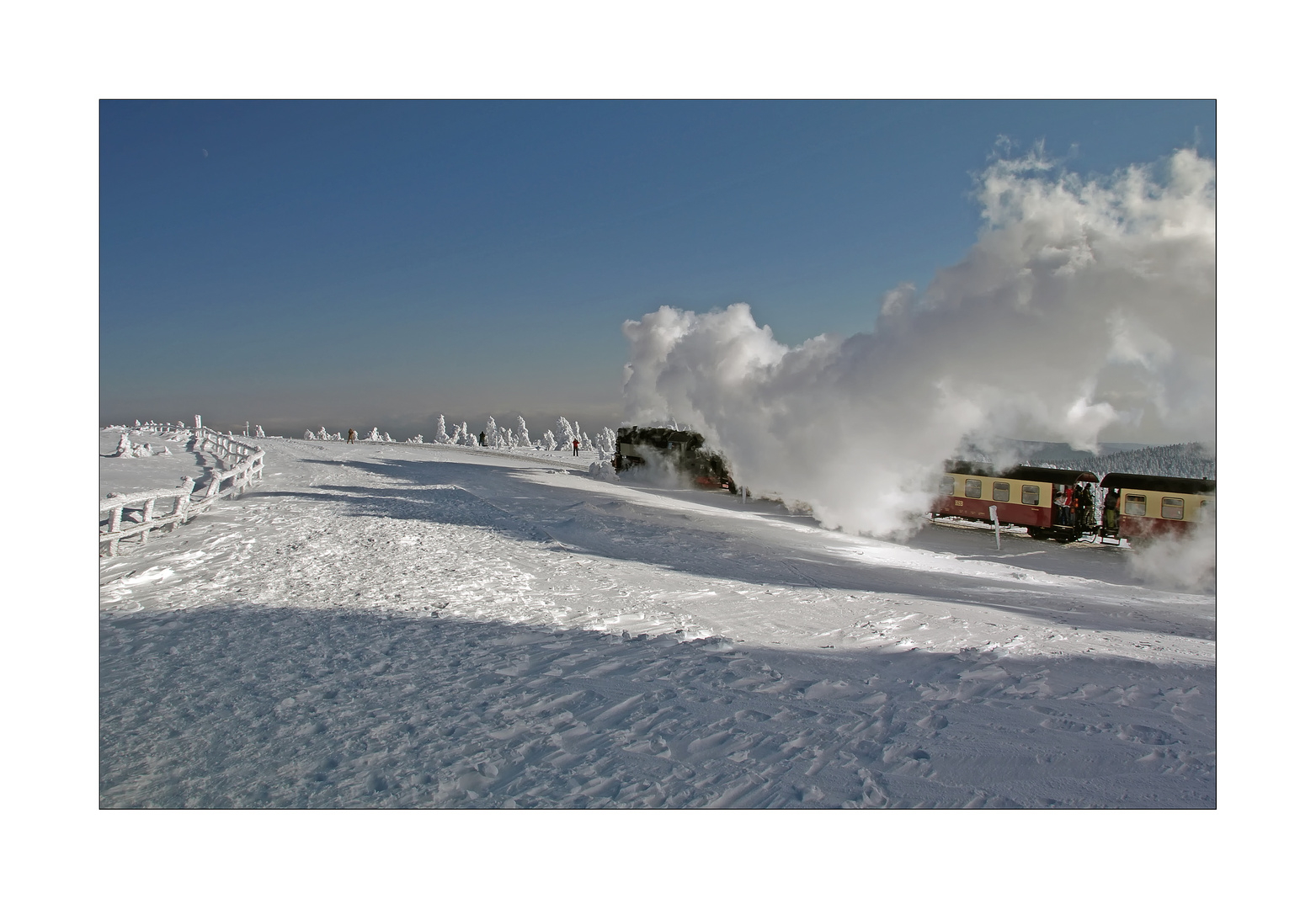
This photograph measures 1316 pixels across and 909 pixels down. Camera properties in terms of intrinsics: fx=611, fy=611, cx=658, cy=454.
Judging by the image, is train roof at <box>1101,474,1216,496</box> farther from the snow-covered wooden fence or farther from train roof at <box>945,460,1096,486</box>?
the snow-covered wooden fence

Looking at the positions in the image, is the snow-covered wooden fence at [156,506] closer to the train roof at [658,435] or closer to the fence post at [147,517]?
the fence post at [147,517]

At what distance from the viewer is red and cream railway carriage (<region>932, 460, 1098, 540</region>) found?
20.8m

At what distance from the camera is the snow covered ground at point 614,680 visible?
4.40 metres

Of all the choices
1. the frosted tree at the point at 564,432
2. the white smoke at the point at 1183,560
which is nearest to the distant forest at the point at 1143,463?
the white smoke at the point at 1183,560

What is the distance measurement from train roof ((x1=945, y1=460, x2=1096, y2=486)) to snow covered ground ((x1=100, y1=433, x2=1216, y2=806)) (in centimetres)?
861

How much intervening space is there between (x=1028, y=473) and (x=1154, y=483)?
345 centimetres

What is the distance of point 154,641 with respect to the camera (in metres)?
6.62

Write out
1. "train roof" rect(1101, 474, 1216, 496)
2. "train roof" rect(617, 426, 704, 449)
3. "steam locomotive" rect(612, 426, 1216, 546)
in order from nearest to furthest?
"train roof" rect(1101, 474, 1216, 496)
"steam locomotive" rect(612, 426, 1216, 546)
"train roof" rect(617, 426, 704, 449)

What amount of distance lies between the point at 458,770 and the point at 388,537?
917 cm

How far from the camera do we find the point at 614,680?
236 inches

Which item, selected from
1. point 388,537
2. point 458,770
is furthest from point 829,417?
point 458,770

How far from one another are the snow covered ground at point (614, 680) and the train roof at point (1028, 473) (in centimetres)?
861

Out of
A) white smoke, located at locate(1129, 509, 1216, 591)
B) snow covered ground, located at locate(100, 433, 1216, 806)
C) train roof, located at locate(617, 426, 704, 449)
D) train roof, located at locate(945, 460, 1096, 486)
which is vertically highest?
train roof, located at locate(617, 426, 704, 449)

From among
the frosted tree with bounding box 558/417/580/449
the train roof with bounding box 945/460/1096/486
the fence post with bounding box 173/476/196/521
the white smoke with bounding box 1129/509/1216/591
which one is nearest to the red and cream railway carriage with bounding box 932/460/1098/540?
the train roof with bounding box 945/460/1096/486
